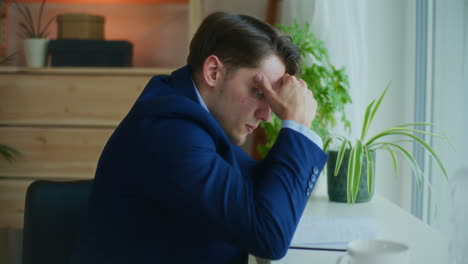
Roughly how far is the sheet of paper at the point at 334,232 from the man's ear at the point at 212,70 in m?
0.38

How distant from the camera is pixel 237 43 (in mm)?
1256

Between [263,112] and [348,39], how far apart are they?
38.3 inches

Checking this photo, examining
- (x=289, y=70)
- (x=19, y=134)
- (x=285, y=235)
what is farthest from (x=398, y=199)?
(x=19, y=134)

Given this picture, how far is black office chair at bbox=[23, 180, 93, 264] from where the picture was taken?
1337 mm

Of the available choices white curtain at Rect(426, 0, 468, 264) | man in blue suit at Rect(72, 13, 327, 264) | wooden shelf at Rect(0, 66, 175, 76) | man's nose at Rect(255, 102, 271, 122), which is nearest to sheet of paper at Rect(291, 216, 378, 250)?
man in blue suit at Rect(72, 13, 327, 264)

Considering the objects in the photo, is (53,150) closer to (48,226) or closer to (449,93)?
(48,226)

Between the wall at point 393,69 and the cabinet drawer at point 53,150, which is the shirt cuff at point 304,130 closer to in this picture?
the wall at point 393,69

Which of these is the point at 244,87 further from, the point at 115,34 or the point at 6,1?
the point at 6,1

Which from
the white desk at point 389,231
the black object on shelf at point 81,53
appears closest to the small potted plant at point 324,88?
the white desk at point 389,231

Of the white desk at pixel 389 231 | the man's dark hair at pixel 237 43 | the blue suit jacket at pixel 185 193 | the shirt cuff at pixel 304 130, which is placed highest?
the man's dark hair at pixel 237 43

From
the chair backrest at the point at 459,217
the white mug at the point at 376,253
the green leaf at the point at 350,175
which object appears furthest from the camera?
the green leaf at the point at 350,175

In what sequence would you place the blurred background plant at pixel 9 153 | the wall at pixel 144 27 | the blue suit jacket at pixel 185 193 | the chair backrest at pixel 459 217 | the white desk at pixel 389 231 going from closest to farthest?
the chair backrest at pixel 459 217, the blue suit jacket at pixel 185 193, the white desk at pixel 389 231, the blurred background plant at pixel 9 153, the wall at pixel 144 27

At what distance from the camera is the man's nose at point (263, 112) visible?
129cm

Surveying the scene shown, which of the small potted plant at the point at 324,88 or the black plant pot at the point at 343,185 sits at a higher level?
the small potted plant at the point at 324,88
